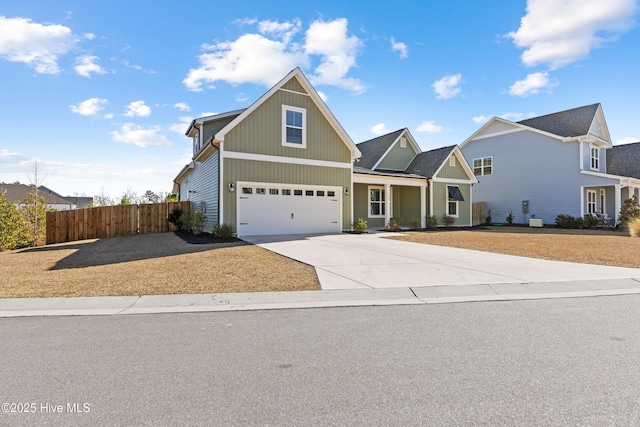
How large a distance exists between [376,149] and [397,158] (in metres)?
1.78

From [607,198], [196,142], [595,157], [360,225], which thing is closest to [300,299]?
[360,225]

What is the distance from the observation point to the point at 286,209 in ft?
52.9

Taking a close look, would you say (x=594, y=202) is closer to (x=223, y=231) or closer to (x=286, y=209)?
(x=286, y=209)

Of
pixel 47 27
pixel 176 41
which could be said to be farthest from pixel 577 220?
pixel 47 27

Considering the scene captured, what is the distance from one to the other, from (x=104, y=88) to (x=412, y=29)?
13.6 metres

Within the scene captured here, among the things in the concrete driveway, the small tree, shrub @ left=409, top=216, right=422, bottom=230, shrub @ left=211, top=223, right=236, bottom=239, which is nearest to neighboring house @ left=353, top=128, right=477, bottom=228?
shrub @ left=409, top=216, right=422, bottom=230

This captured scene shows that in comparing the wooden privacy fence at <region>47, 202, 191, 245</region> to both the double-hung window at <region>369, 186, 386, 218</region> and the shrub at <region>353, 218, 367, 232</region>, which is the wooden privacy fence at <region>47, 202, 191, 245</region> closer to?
the shrub at <region>353, 218, 367, 232</region>

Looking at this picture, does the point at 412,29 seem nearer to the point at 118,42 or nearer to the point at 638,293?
the point at 118,42

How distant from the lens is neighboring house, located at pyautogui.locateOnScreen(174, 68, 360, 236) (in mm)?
14672

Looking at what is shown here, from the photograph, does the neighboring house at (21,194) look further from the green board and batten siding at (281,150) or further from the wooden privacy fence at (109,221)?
the green board and batten siding at (281,150)

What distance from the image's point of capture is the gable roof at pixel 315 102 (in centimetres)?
1447

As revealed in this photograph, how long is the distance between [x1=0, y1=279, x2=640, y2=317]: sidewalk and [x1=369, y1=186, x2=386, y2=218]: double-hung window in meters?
15.7

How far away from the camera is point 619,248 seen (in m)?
11.5

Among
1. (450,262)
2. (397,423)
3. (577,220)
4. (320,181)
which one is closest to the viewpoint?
(397,423)
